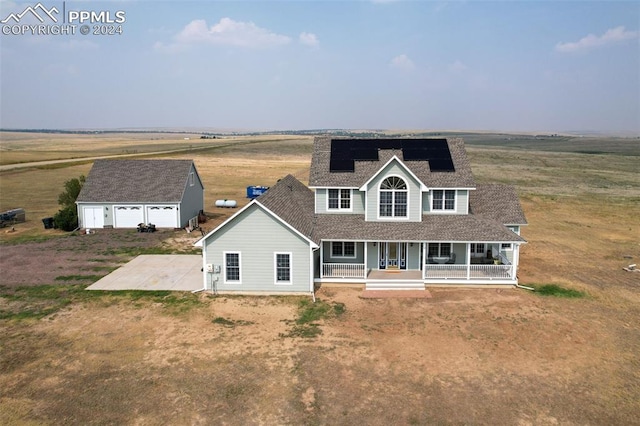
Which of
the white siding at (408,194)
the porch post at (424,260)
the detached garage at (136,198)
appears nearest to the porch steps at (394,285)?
the porch post at (424,260)

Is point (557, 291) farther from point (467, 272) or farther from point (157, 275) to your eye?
point (157, 275)

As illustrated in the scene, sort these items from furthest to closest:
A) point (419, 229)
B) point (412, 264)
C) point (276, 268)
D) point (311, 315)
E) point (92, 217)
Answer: point (92, 217) < point (412, 264) < point (419, 229) < point (276, 268) < point (311, 315)

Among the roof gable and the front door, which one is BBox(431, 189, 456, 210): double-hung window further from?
the roof gable

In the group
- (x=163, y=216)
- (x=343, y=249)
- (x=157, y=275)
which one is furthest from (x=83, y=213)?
(x=343, y=249)

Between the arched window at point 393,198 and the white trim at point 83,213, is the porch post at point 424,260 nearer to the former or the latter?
the arched window at point 393,198

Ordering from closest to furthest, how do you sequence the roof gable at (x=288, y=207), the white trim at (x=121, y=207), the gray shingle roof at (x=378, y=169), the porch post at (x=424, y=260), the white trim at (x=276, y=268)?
the roof gable at (x=288, y=207) < the white trim at (x=276, y=268) < the porch post at (x=424, y=260) < the gray shingle roof at (x=378, y=169) < the white trim at (x=121, y=207)

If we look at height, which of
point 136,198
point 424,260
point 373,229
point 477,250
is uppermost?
point 136,198

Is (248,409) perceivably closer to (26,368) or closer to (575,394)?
(26,368)
